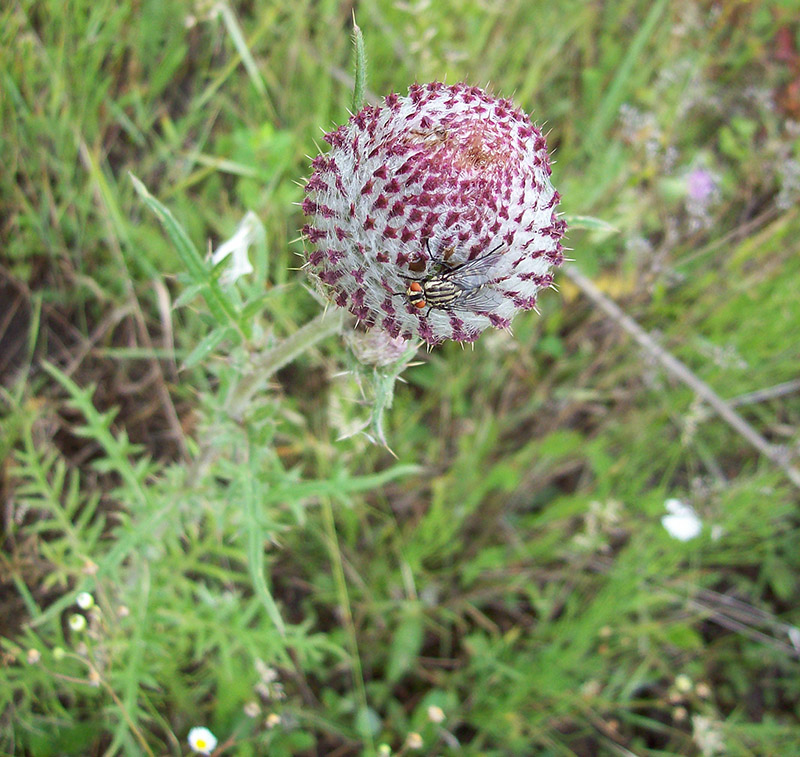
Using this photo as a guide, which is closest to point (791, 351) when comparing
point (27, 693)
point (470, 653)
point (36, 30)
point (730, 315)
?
point (730, 315)

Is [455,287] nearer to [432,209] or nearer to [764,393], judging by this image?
[432,209]

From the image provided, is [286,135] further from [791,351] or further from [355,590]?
[791,351]

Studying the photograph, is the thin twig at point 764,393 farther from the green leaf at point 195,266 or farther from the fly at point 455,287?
the green leaf at point 195,266

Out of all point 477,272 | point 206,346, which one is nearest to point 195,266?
point 206,346

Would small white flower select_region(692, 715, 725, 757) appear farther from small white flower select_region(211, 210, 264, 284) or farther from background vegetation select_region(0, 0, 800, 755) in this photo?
small white flower select_region(211, 210, 264, 284)

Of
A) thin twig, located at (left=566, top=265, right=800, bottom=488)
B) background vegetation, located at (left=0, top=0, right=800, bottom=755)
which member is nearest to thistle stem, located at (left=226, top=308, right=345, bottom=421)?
background vegetation, located at (left=0, top=0, right=800, bottom=755)

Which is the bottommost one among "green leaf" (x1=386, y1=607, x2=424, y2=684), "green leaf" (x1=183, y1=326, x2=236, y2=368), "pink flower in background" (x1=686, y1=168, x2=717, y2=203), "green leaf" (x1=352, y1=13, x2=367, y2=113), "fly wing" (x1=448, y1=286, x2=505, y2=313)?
"green leaf" (x1=386, y1=607, x2=424, y2=684)

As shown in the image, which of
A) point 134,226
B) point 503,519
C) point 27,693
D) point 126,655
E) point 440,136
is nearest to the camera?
point 440,136
